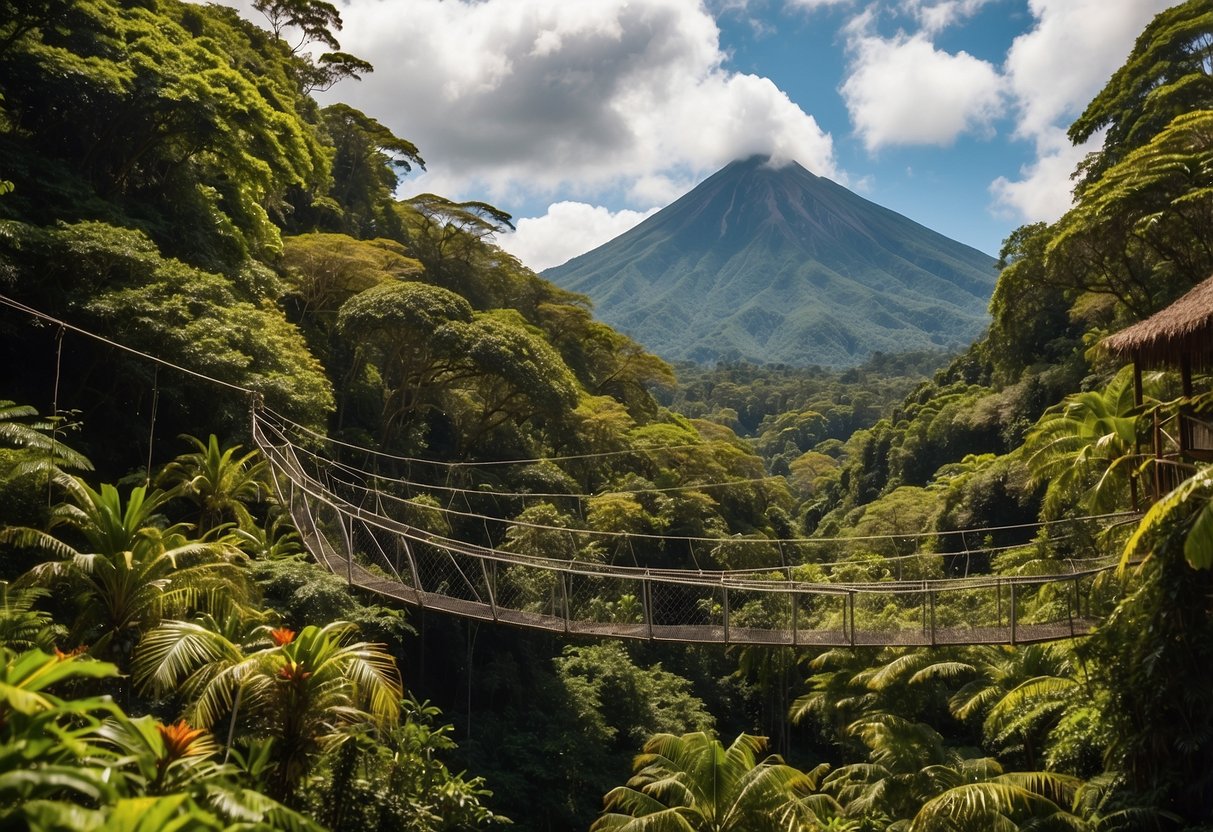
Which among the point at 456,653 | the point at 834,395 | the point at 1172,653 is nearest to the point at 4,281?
the point at 456,653

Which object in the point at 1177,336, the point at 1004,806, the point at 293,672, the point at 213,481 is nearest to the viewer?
the point at 293,672

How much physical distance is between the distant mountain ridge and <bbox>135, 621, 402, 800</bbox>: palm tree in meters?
79.7

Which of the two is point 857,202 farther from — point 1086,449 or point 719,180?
point 1086,449

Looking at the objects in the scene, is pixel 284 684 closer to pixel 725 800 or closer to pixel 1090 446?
pixel 725 800

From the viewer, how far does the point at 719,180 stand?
122m

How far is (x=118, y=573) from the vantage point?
570 cm

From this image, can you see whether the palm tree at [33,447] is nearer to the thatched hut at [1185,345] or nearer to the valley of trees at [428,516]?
the valley of trees at [428,516]

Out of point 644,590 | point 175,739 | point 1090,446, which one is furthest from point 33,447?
point 1090,446

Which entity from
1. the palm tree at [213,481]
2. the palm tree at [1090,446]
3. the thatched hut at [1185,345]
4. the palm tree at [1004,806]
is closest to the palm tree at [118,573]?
the palm tree at [213,481]

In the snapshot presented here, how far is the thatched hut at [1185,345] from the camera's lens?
536 cm

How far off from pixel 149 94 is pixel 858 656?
964 centimetres

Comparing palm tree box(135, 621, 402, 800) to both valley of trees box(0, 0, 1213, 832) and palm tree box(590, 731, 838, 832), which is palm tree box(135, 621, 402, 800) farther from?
palm tree box(590, 731, 838, 832)

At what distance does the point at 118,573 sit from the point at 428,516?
5.36 meters

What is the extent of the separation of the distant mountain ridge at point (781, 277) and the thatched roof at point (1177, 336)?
A: 7708cm
